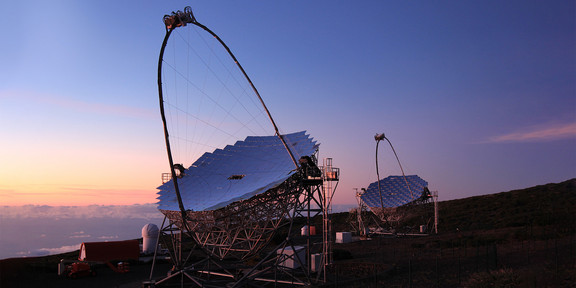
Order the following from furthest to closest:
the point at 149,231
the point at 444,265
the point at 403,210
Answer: the point at 403,210, the point at 149,231, the point at 444,265

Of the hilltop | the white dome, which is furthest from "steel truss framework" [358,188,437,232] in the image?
the white dome

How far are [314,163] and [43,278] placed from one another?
22.5 metres

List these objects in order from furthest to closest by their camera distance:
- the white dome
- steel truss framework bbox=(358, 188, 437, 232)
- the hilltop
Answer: steel truss framework bbox=(358, 188, 437, 232) < the white dome < the hilltop

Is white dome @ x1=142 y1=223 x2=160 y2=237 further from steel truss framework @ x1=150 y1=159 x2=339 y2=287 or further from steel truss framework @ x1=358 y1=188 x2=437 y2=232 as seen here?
steel truss framework @ x1=358 y1=188 x2=437 y2=232

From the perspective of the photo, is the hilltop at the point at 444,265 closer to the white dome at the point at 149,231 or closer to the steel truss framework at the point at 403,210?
the steel truss framework at the point at 403,210

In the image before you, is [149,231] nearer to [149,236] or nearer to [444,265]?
[149,236]

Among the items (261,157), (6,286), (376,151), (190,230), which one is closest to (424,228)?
(376,151)

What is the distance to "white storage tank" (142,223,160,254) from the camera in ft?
152

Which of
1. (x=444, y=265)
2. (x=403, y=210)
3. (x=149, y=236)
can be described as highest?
(x=403, y=210)

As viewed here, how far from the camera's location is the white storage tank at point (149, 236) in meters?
46.4

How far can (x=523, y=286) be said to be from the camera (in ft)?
69.2

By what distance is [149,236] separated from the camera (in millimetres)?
46562

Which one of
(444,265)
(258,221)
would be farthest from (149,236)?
(444,265)

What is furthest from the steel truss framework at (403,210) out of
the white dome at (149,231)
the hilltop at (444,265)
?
the white dome at (149,231)
